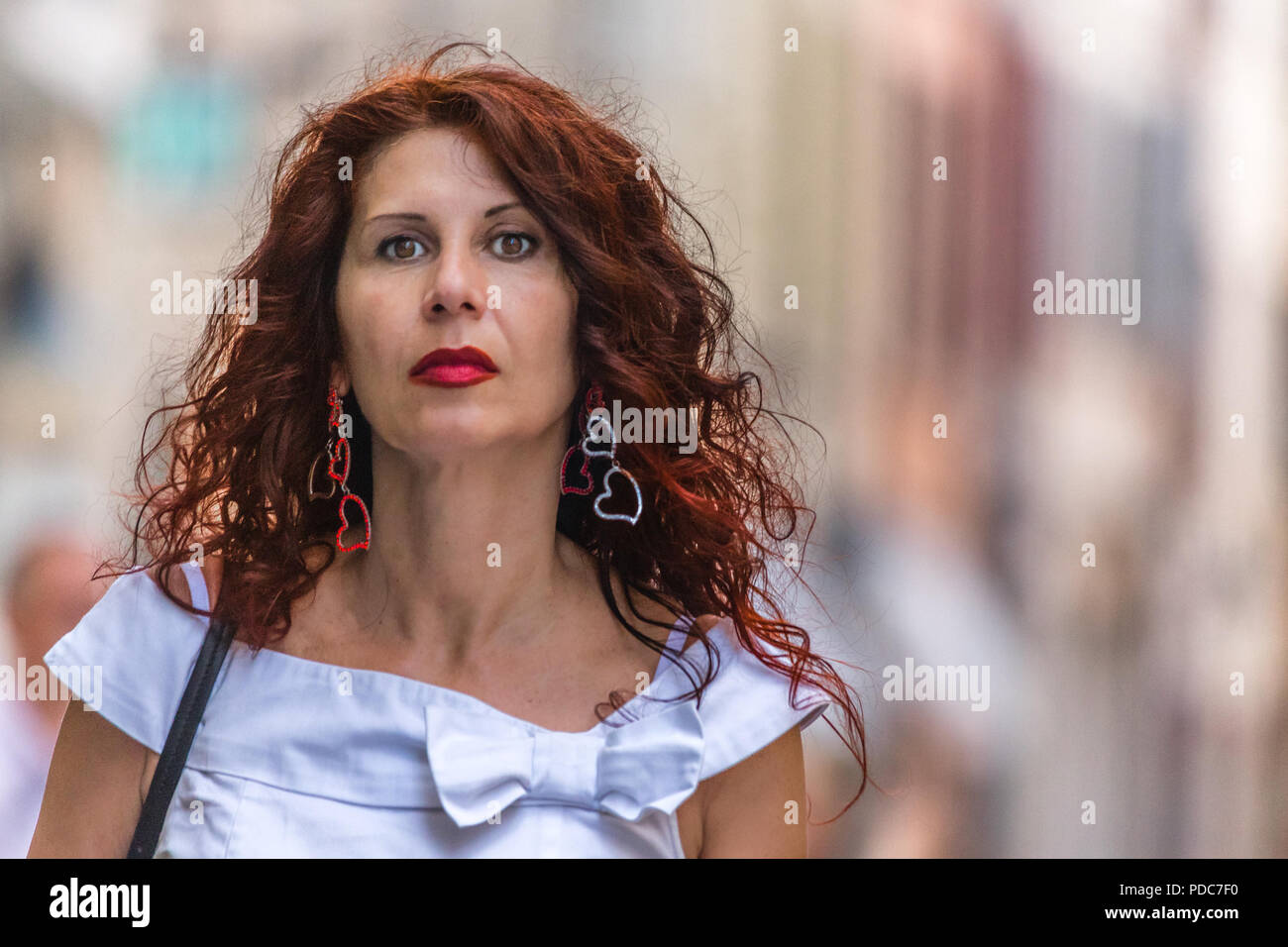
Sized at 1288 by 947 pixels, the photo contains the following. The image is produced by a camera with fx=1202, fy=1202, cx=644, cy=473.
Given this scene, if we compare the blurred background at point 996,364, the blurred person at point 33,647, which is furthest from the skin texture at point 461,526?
the blurred background at point 996,364

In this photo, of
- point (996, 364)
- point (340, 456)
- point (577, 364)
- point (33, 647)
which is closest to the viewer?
point (577, 364)

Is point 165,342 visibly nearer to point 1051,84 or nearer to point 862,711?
point 862,711

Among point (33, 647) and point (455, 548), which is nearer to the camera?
point (455, 548)

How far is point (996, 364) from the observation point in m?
2.32

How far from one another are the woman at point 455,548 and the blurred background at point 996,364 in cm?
34

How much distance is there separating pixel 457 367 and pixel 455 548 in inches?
12.0

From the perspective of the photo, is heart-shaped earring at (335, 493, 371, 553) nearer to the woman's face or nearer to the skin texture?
the skin texture

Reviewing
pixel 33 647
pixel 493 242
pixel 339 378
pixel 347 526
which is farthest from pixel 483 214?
pixel 33 647

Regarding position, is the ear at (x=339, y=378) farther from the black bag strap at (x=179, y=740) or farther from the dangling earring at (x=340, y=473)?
the black bag strap at (x=179, y=740)

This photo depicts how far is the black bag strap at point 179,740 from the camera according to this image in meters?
1.74

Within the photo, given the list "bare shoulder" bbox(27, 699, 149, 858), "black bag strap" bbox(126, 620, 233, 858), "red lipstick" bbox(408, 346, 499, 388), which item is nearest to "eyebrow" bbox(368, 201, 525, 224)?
"red lipstick" bbox(408, 346, 499, 388)

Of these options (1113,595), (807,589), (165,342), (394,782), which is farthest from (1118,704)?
(165,342)

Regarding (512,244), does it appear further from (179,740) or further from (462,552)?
(179,740)

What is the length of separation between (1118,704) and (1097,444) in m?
0.51
